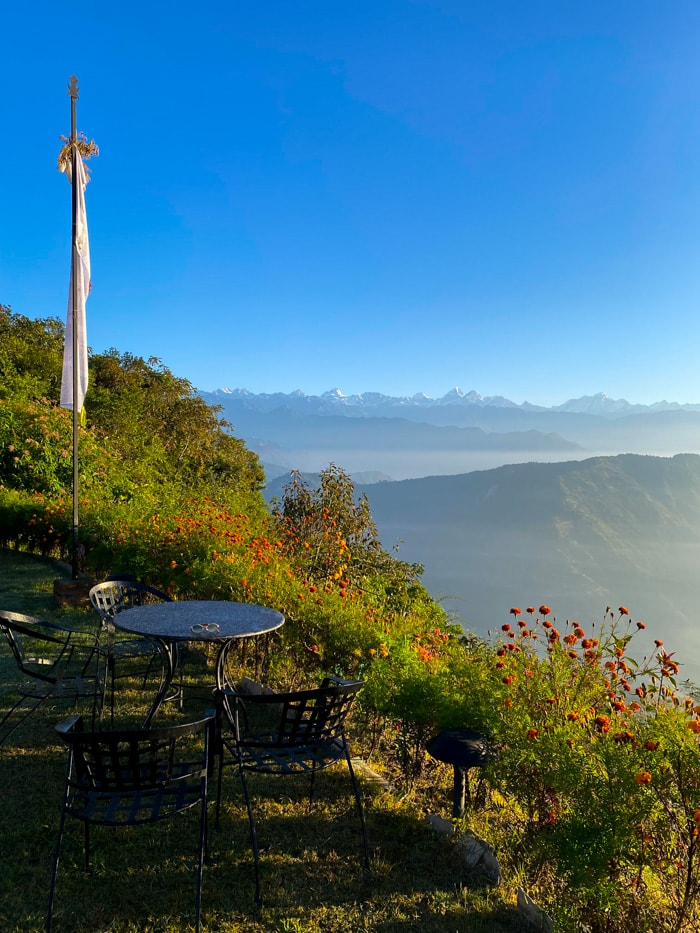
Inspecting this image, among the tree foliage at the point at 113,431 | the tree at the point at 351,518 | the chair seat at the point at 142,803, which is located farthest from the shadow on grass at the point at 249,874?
the tree at the point at 351,518

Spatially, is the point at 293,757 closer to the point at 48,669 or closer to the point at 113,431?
the point at 48,669

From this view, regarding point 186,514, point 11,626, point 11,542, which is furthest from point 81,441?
point 11,626

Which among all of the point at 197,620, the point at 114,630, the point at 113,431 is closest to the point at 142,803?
the point at 197,620

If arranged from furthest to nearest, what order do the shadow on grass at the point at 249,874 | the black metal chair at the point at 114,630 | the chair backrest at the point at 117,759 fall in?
the black metal chair at the point at 114,630 → the shadow on grass at the point at 249,874 → the chair backrest at the point at 117,759

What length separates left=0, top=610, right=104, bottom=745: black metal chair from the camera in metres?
3.62

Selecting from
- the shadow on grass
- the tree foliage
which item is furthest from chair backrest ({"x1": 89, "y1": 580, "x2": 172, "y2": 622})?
the tree foliage

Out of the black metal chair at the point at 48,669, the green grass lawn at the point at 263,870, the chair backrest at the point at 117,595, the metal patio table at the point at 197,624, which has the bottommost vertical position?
the green grass lawn at the point at 263,870

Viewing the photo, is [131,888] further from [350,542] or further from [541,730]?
[350,542]

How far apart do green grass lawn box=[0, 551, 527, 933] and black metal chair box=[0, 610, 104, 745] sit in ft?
1.48

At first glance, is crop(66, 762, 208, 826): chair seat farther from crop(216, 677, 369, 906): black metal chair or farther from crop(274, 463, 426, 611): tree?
crop(274, 463, 426, 611): tree

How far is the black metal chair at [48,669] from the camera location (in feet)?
11.9

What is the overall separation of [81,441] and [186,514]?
592 centimetres

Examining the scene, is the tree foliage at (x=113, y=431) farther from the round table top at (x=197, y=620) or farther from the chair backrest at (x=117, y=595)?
the round table top at (x=197, y=620)

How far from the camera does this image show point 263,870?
9.08 feet
